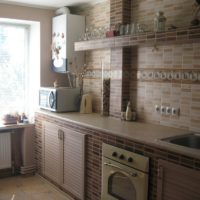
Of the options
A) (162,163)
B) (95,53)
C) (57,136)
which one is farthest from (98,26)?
(162,163)

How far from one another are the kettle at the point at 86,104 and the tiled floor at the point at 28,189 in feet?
3.37

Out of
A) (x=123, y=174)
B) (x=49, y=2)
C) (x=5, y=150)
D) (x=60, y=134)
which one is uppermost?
(x=49, y=2)

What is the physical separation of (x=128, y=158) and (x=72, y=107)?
159cm

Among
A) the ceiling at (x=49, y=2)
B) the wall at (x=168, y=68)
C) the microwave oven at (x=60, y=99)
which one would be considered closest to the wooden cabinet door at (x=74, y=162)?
the microwave oven at (x=60, y=99)

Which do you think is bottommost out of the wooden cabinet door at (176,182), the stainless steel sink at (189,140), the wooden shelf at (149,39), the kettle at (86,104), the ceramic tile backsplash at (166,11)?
the wooden cabinet door at (176,182)

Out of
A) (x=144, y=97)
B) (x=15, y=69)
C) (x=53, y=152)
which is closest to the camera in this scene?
(x=144, y=97)

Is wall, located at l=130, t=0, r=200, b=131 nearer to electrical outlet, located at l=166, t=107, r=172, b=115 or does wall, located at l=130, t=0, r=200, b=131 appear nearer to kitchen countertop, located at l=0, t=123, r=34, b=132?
electrical outlet, located at l=166, t=107, r=172, b=115

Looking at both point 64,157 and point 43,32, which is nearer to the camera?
point 64,157

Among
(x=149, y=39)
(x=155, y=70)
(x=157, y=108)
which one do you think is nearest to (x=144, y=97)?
(x=157, y=108)

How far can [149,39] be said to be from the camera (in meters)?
2.71

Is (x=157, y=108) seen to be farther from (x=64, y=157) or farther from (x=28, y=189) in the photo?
(x=28, y=189)

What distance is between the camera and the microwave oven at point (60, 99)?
12.6 feet

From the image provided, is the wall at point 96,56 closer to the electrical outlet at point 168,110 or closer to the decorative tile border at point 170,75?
the decorative tile border at point 170,75

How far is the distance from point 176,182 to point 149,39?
4.12ft
